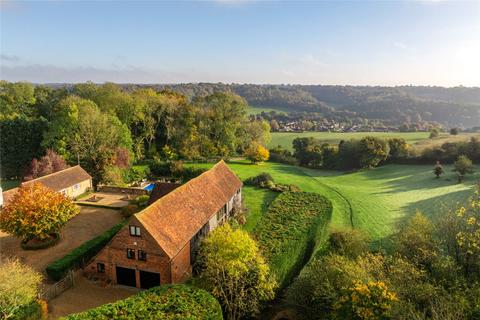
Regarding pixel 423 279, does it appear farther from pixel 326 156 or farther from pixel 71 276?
pixel 326 156

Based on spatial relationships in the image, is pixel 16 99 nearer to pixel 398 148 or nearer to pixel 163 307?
pixel 163 307

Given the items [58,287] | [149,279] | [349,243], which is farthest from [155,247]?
[349,243]

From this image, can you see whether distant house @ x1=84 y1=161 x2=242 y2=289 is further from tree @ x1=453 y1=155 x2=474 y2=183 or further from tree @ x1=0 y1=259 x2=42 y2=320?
tree @ x1=453 y1=155 x2=474 y2=183

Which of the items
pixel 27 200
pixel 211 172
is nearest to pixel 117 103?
pixel 211 172

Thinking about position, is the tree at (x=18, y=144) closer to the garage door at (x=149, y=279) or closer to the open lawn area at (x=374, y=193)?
the open lawn area at (x=374, y=193)

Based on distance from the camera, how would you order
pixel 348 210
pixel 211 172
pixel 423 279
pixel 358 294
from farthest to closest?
pixel 348 210, pixel 211 172, pixel 423 279, pixel 358 294
